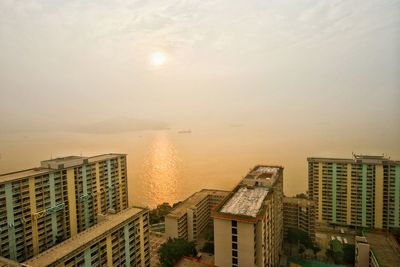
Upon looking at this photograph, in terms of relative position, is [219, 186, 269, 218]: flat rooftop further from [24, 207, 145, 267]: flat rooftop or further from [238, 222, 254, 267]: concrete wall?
[24, 207, 145, 267]: flat rooftop

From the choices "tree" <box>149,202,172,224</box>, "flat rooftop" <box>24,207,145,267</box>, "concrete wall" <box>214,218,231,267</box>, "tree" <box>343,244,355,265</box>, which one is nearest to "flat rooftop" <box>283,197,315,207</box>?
"tree" <box>343,244,355,265</box>

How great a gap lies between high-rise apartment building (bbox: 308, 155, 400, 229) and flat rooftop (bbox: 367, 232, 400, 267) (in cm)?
385

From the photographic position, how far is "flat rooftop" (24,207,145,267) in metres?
5.24

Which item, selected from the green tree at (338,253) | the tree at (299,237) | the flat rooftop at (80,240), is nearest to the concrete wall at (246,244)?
the flat rooftop at (80,240)

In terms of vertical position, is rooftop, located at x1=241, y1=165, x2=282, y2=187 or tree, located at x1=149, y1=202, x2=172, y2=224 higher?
rooftop, located at x1=241, y1=165, x2=282, y2=187

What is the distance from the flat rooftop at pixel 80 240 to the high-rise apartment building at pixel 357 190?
1019cm

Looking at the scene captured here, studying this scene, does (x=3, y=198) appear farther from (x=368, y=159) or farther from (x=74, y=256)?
(x=368, y=159)

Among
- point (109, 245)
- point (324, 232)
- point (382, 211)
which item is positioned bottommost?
point (324, 232)

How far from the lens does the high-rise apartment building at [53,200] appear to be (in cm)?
822

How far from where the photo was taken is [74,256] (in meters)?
5.62

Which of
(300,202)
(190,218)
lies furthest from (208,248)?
(300,202)

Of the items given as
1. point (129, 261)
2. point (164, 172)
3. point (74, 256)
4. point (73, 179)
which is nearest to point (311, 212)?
point (129, 261)

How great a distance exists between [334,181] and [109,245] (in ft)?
38.5

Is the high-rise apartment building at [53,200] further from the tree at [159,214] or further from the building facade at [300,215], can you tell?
the building facade at [300,215]
